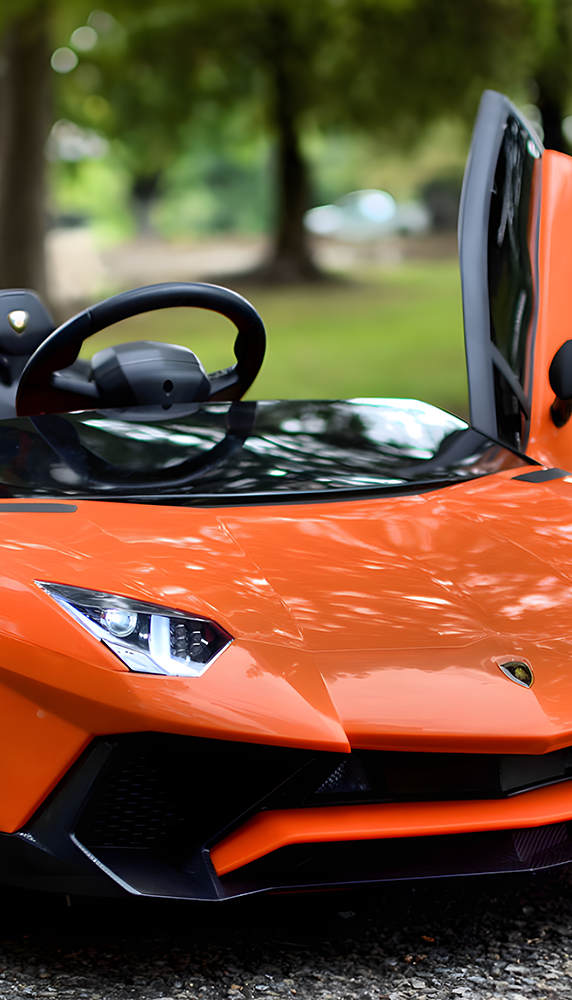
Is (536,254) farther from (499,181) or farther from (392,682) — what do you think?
(392,682)

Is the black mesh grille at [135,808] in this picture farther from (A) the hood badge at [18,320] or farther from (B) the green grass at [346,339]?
(B) the green grass at [346,339]

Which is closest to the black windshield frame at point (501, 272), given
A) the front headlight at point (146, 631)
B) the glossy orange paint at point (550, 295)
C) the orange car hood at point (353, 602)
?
the glossy orange paint at point (550, 295)

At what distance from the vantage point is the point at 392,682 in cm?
212

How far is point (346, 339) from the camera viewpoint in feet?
49.9

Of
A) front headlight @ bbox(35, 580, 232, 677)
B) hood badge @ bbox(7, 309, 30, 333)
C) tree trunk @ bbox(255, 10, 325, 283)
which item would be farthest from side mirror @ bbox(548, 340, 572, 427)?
tree trunk @ bbox(255, 10, 325, 283)

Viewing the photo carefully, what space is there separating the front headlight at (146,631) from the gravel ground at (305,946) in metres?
0.42

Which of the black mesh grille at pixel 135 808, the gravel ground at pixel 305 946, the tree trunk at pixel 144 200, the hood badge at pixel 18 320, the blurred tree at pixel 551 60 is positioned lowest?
the tree trunk at pixel 144 200

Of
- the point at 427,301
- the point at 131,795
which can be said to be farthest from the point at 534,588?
the point at 427,301

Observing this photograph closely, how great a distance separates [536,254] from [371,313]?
15058 millimetres

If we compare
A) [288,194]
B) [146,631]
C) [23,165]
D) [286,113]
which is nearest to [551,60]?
[286,113]

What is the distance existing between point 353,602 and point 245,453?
0.81 meters

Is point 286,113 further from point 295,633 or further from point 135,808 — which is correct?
point 135,808

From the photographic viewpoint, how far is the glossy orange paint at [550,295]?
123 inches

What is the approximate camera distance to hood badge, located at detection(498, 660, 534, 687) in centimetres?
218
